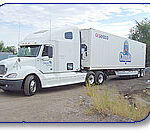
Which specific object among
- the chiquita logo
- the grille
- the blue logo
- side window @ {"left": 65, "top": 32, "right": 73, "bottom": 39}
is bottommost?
the grille

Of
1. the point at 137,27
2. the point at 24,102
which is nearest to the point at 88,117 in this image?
the point at 24,102

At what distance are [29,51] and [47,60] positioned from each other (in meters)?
1.09

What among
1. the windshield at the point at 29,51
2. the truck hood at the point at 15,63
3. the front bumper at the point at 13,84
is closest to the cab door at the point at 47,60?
the windshield at the point at 29,51

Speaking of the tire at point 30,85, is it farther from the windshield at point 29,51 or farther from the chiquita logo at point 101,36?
the chiquita logo at point 101,36

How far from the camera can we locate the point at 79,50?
11281 mm

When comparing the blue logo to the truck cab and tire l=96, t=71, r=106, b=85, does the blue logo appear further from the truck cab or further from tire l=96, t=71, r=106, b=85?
the truck cab

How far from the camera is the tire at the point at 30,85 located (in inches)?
315

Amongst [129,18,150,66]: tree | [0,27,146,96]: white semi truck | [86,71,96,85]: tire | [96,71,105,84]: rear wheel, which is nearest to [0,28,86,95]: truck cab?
[0,27,146,96]: white semi truck

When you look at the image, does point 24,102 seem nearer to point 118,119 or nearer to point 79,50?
point 118,119

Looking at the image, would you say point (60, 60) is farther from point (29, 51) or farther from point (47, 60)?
point (29, 51)

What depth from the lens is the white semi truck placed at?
8156mm

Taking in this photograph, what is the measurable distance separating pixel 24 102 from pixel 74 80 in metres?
4.24

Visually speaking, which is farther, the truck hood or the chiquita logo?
the chiquita logo

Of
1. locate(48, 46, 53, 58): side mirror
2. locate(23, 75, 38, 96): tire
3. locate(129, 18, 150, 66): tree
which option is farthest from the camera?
locate(129, 18, 150, 66): tree
